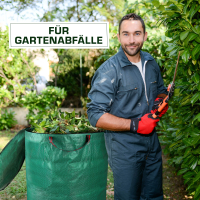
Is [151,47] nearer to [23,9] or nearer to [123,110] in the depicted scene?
[123,110]

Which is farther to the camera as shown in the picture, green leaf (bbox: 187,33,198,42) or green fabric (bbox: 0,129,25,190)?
green fabric (bbox: 0,129,25,190)

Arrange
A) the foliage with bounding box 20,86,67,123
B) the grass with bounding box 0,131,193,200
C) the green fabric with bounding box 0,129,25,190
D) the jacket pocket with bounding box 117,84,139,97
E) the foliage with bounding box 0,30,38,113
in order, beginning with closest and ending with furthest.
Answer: the jacket pocket with bounding box 117,84,139,97 → the green fabric with bounding box 0,129,25,190 → the grass with bounding box 0,131,193,200 → the foliage with bounding box 20,86,67,123 → the foliage with bounding box 0,30,38,113

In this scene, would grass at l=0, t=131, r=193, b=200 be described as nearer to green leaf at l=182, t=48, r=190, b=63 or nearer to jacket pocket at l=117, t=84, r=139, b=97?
jacket pocket at l=117, t=84, r=139, b=97

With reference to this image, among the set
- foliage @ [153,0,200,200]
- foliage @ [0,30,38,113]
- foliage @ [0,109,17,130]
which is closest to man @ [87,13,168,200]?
foliage @ [153,0,200,200]

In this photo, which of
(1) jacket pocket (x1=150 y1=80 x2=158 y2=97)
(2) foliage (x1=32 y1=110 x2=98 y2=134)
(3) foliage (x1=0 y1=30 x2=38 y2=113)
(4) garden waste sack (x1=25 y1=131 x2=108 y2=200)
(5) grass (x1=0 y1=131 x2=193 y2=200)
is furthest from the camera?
(3) foliage (x1=0 y1=30 x2=38 y2=113)

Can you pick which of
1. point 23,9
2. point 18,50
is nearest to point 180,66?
point 18,50

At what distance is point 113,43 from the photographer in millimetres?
4141

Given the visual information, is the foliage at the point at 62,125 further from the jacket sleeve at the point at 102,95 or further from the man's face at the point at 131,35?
the man's face at the point at 131,35

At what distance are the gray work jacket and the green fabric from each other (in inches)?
46.8

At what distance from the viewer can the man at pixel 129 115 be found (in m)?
1.79

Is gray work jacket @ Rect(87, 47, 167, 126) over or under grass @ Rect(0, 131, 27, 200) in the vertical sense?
over

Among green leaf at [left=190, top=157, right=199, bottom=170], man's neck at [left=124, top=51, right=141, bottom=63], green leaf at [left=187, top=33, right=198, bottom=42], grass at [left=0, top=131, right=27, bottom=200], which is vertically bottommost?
grass at [left=0, top=131, right=27, bottom=200]

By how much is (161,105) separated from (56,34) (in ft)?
17.5

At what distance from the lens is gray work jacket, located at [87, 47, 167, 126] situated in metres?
1.82
